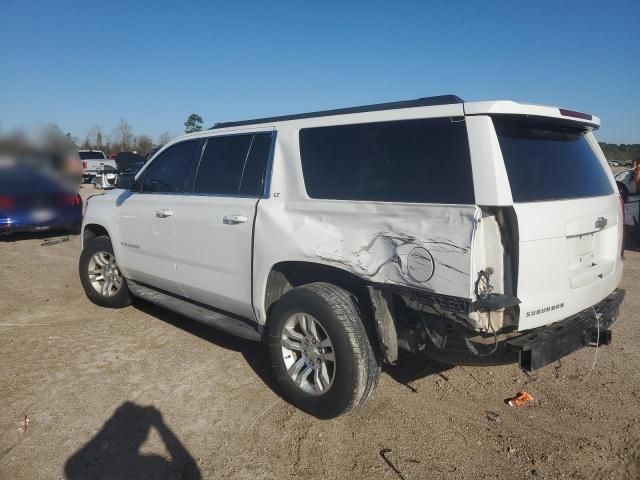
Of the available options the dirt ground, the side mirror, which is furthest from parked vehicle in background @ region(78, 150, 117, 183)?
the dirt ground

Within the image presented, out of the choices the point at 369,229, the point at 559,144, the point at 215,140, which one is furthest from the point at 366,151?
the point at 215,140

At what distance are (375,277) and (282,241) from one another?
0.81 metres

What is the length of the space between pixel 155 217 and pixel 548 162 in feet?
11.1

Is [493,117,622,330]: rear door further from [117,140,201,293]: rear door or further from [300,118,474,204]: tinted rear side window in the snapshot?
[117,140,201,293]: rear door

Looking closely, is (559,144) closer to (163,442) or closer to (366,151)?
(366,151)

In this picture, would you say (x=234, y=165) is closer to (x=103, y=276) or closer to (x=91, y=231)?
(x=103, y=276)

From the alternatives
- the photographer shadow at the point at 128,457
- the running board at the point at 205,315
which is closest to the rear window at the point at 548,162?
the running board at the point at 205,315

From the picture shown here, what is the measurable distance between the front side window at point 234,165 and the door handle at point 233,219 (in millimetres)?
195

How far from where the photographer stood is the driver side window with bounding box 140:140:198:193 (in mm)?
4605

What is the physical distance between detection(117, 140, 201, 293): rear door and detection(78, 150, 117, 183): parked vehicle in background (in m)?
22.2

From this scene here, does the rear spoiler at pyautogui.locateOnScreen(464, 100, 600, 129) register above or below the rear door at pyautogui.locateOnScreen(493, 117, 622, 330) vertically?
above

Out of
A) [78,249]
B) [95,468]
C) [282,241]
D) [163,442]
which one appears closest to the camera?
[95,468]

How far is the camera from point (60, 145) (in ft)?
25.7

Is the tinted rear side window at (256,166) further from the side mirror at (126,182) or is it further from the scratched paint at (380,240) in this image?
the side mirror at (126,182)
